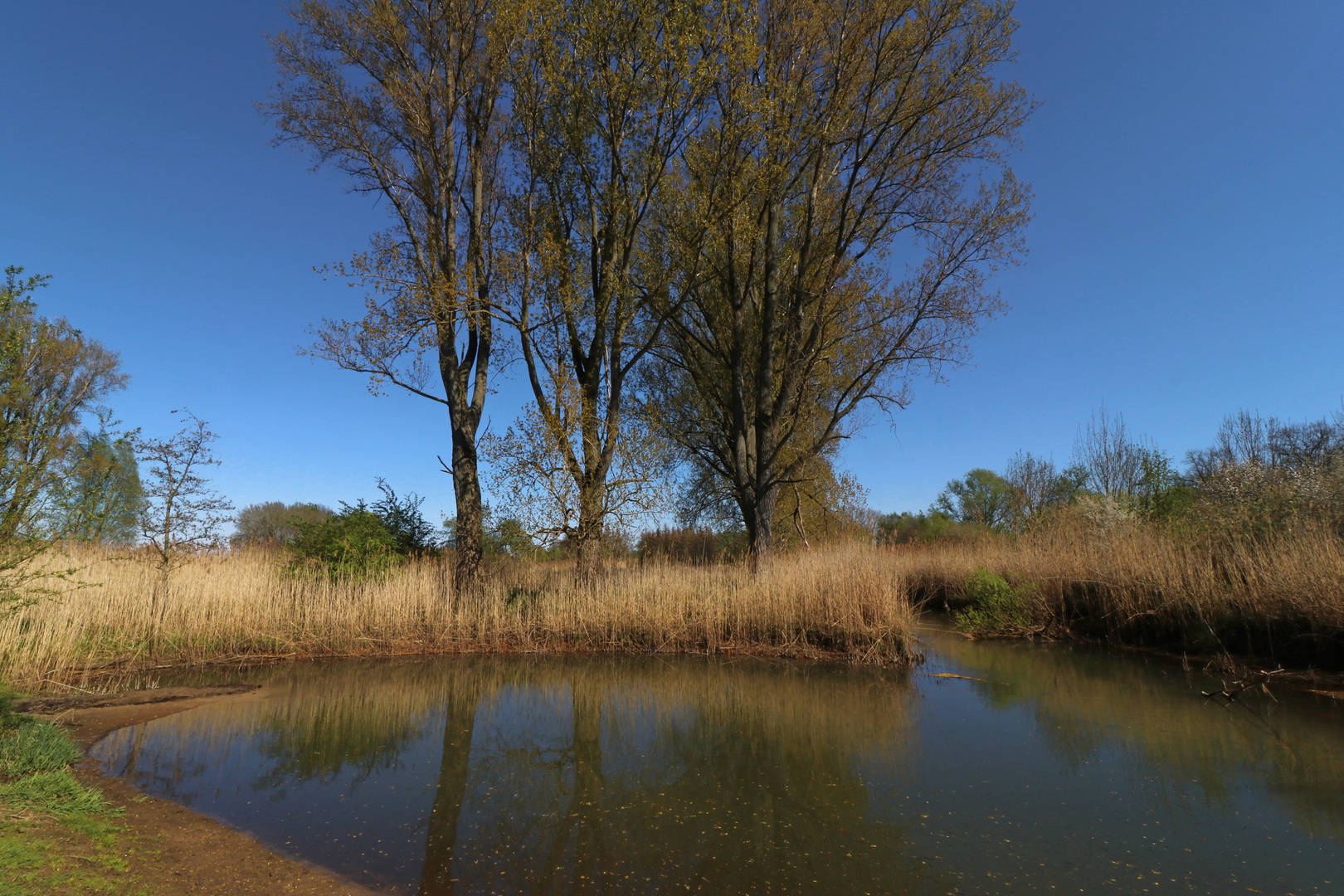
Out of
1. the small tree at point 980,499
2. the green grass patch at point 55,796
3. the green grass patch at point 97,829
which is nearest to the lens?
the green grass patch at point 97,829

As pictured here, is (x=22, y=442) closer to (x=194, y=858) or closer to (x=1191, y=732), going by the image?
(x=194, y=858)

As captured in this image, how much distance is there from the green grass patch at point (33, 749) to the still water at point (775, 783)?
431 mm

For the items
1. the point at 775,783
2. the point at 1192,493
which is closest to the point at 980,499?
the point at 1192,493

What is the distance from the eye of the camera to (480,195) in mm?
14945

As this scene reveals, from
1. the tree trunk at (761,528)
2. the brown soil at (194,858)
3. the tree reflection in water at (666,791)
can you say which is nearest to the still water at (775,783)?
the tree reflection in water at (666,791)

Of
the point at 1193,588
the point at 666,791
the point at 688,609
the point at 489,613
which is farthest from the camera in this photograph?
the point at 489,613

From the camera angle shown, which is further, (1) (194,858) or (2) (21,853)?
(1) (194,858)

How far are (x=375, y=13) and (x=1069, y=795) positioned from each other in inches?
698

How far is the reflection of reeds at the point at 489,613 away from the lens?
10711 millimetres

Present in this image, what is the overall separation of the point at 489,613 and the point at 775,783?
8.11 meters

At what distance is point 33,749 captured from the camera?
16.3ft

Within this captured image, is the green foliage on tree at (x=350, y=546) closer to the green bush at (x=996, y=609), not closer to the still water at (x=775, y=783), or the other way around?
the still water at (x=775, y=783)

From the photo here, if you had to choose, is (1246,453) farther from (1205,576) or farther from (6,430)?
(6,430)

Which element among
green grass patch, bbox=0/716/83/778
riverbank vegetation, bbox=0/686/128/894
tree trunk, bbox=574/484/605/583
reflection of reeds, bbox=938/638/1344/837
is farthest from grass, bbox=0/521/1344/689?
riverbank vegetation, bbox=0/686/128/894
